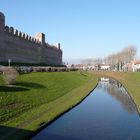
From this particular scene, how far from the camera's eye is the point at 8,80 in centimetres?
2539

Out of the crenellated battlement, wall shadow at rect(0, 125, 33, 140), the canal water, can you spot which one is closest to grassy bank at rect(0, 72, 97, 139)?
wall shadow at rect(0, 125, 33, 140)

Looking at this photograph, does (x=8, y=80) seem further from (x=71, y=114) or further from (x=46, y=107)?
(x=71, y=114)

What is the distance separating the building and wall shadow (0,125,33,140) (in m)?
37.2

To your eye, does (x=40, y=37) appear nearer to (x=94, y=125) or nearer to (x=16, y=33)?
(x=16, y=33)

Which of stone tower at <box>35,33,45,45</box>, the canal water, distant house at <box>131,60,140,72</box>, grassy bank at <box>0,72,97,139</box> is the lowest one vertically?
the canal water

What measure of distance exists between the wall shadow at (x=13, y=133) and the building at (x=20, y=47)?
37.2m

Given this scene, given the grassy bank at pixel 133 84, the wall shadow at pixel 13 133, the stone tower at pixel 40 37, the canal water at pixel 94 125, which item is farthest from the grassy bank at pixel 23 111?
the stone tower at pixel 40 37

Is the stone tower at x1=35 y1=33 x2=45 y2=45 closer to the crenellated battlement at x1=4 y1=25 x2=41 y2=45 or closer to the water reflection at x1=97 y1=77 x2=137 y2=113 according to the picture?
the crenellated battlement at x1=4 y1=25 x2=41 y2=45

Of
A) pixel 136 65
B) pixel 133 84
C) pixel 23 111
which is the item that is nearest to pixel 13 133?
pixel 23 111

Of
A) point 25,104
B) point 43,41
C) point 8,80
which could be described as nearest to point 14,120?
point 25,104

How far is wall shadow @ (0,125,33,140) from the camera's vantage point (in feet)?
43.5

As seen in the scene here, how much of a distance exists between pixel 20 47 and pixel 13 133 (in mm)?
53748

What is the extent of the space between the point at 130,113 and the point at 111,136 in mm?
6920

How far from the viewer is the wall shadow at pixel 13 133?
1327cm
